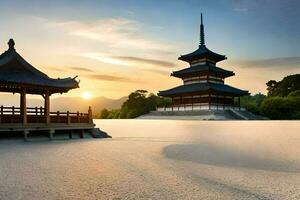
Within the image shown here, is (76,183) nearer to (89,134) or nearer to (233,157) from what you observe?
(233,157)

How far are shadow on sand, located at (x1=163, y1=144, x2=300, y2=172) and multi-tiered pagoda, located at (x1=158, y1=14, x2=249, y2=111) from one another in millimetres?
42132

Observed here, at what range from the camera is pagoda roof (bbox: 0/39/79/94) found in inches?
769

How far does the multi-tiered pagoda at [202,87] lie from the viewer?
198 ft

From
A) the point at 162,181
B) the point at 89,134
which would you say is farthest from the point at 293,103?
the point at 162,181

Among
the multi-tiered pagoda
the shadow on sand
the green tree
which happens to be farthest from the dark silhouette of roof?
the shadow on sand

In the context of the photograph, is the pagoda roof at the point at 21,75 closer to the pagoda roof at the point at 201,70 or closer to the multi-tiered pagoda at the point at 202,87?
the multi-tiered pagoda at the point at 202,87

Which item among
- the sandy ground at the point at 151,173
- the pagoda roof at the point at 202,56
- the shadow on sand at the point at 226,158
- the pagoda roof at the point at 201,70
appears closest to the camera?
the sandy ground at the point at 151,173

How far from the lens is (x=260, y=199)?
7461 mm

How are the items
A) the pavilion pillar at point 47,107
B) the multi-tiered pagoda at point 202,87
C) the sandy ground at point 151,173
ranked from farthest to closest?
the multi-tiered pagoda at point 202,87 → the pavilion pillar at point 47,107 → the sandy ground at point 151,173

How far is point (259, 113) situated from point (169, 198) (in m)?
58.2

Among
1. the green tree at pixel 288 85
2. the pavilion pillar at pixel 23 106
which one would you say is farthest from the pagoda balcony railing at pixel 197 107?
the pavilion pillar at pixel 23 106

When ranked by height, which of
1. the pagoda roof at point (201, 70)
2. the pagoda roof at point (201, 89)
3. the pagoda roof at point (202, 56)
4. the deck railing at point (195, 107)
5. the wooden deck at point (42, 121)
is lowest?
the wooden deck at point (42, 121)

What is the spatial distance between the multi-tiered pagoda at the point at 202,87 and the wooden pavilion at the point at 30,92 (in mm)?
38118

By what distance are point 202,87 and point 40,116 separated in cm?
4328
